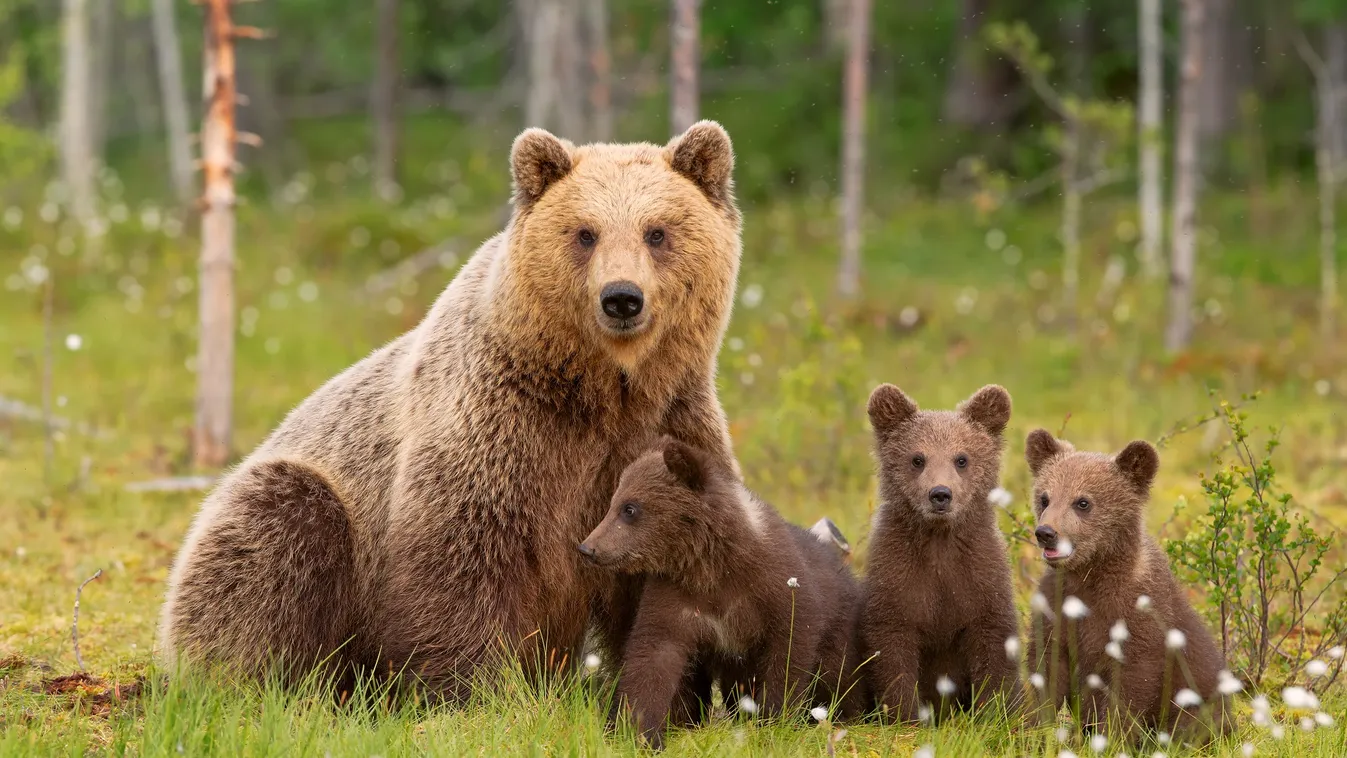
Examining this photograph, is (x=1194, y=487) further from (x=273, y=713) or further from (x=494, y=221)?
(x=494, y=221)

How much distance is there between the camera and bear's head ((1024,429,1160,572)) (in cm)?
490

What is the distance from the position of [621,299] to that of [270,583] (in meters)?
1.81

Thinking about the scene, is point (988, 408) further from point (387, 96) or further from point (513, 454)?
point (387, 96)

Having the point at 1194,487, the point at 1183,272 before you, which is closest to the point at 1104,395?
the point at 1183,272

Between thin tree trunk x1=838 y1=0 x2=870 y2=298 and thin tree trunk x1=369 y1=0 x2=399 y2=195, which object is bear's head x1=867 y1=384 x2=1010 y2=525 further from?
thin tree trunk x1=369 y1=0 x2=399 y2=195

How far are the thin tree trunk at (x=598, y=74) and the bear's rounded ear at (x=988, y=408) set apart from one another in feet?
43.9

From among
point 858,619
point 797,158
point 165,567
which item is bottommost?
point 165,567

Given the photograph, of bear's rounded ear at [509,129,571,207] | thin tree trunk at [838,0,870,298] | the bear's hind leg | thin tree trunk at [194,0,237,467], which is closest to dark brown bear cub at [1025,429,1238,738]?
bear's rounded ear at [509,129,571,207]

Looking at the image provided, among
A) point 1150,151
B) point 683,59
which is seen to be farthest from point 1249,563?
point 1150,151

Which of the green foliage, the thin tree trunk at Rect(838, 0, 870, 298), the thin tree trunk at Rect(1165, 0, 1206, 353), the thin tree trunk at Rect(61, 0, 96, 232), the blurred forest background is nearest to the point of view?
the green foliage

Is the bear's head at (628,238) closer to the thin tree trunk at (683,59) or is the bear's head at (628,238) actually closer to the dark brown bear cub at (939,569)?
the dark brown bear cub at (939,569)

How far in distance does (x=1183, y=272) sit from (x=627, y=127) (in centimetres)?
1423

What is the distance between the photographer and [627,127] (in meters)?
26.5

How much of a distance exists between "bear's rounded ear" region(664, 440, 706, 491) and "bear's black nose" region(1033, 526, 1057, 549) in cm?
116
